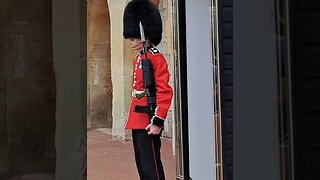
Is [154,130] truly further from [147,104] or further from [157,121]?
[147,104]

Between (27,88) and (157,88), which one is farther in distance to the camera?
(157,88)

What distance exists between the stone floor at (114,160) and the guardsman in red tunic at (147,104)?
156 centimetres

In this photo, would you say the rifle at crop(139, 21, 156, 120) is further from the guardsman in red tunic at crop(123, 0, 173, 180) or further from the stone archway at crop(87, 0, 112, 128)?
the stone archway at crop(87, 0, 112, 128)

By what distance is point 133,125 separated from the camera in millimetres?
4266

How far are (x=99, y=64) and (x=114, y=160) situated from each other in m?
4.06

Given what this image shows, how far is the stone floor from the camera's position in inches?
247

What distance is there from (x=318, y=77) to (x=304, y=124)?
165 millimetres

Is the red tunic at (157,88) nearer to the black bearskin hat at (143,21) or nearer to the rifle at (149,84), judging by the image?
the rifle at (149,84)

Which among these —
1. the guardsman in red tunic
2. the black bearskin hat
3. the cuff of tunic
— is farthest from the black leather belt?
the black bearskin hat

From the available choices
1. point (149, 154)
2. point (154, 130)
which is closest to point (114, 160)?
point (149, 154)

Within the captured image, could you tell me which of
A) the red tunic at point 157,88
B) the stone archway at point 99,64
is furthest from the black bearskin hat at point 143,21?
the stone archway at point 99,64

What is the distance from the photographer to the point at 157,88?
4125 mm

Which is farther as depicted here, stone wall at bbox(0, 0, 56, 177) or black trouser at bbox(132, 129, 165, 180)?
black trouser at bbox(132, 129, 165, 180)

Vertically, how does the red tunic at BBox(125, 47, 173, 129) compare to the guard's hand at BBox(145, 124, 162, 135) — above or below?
above
